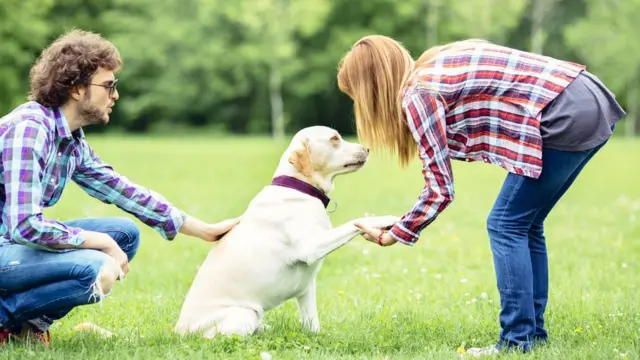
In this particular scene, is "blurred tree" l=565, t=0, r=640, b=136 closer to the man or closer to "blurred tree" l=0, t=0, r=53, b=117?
"blurred tree" l=0, t=0, r=53, b=117

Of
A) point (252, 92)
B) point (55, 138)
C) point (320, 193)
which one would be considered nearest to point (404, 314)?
point (320, 193)

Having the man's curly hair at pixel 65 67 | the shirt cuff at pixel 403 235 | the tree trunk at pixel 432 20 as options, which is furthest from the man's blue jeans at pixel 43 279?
the tree trunk at pixel 432 20

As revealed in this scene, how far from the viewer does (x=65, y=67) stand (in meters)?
4.15

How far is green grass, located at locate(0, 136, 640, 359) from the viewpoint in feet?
14.2

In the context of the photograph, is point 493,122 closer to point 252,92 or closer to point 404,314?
point 404,314

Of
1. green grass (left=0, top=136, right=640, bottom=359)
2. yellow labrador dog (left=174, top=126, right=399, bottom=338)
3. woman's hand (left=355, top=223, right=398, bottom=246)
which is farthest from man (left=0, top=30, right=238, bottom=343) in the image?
woman's hand (left=355, top=223, right=398, bottom=246)

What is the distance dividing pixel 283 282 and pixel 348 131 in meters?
38.3

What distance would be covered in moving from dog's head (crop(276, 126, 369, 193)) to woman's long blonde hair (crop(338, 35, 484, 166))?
612 mm

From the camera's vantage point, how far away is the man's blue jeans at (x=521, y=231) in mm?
4160

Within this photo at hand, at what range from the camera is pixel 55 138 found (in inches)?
166

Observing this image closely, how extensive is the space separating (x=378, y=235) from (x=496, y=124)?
89cm

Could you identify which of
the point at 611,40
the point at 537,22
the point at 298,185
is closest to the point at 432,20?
the point at 537,22

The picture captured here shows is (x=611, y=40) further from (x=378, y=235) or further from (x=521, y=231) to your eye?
(x=378, y=235)

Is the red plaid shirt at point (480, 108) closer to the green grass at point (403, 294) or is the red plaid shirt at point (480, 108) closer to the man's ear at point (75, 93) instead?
the green grass at point (403, 294)
